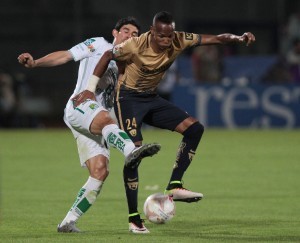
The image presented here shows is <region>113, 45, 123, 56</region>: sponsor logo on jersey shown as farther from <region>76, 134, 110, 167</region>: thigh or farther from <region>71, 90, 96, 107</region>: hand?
<region>76, 134, 110, 167</region>: thigh

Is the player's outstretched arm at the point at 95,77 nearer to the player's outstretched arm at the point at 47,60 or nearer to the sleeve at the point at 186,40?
the player's outstretched arm at the point at 47,60

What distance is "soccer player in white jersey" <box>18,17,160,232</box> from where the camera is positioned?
9.02m

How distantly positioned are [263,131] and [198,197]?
14566 millimetres

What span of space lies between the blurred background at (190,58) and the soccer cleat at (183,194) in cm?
1478

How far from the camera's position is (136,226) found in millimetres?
9281

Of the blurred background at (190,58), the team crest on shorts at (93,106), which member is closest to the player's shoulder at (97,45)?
the team crest on shorts at (93,106)

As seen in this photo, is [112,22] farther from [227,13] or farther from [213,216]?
[213,216]

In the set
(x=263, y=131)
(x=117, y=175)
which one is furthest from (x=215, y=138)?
(x=117, y=175)

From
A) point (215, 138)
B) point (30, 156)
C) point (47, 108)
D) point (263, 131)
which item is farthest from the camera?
point (47, 108)

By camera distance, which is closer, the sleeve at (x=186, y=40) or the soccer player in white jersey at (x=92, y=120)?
the soccer player in white jersey at (x=92, y=120)

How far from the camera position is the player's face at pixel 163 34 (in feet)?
29.9

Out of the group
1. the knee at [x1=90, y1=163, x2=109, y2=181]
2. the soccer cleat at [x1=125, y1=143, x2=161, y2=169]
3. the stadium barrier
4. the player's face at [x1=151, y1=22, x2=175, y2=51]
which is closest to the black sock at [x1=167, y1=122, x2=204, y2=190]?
the knee at [x1=90, y1=163, x2=109, y2=181]

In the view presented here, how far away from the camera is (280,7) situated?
87.7ft

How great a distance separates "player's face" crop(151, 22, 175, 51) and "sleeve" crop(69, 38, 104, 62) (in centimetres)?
75
